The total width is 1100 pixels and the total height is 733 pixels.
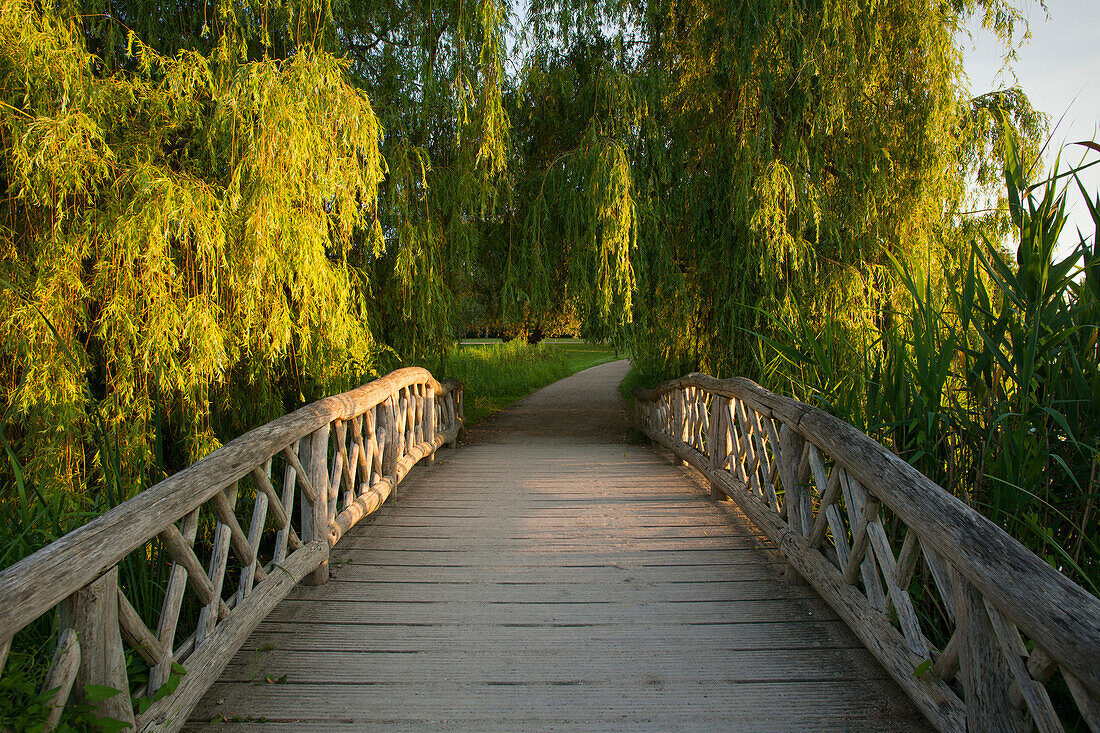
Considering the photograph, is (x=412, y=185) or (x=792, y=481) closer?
(x=792, y=481)

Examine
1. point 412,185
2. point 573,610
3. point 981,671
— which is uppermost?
point 412,185

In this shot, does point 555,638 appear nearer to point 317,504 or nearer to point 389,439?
point 317,504

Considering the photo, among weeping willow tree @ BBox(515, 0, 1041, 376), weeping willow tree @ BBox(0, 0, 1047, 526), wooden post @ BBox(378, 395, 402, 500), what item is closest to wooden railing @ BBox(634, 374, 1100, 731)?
weeping willow tree @ BBox(0, 0, 1047, 526)

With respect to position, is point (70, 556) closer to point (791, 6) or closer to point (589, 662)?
point (589, 662)

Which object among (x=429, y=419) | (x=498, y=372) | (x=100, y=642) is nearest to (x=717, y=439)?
(x=429, y=419)

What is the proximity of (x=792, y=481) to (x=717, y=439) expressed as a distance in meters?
1.67

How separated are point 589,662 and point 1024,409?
76.7 inches

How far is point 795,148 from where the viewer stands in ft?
20.9

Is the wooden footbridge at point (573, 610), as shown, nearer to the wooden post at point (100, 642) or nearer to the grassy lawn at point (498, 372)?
the wooden post at point (100, 642)

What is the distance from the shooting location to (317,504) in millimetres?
3344

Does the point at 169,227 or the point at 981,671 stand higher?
the point at 169,227

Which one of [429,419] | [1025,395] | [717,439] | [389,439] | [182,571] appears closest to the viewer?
[182,571]

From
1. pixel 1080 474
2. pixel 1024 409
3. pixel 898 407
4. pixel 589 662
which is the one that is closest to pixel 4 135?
pixel 589 662

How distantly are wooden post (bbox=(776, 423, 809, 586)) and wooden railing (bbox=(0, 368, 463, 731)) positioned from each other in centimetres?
248
